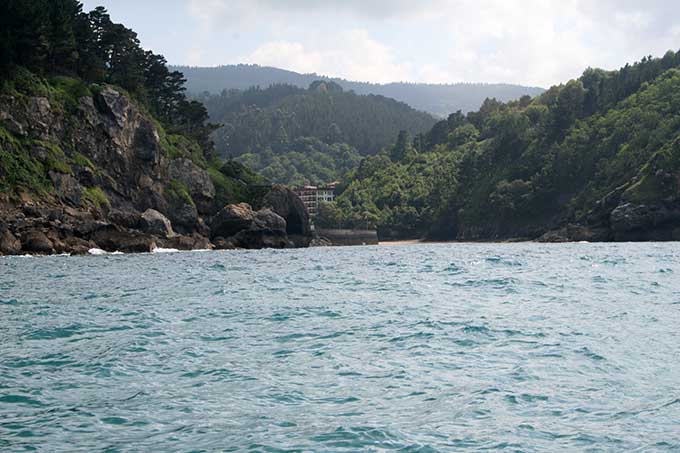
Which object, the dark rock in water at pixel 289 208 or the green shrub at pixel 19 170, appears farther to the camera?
the dark rock in water at pixel 289 208

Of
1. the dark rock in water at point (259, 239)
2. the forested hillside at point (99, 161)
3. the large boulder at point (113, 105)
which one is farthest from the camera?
the dark rock in water at point (259, 239)

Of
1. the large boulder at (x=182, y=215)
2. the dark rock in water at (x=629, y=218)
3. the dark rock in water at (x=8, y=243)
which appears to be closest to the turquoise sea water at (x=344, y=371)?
the dark rock in water at (x=8, y=243)

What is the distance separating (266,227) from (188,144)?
2572 centimetres

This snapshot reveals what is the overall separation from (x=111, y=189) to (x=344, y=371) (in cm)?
8603

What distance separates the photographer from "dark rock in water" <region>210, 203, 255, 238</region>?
343 ft

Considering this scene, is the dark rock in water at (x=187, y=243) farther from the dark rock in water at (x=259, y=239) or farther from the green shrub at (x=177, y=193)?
the green shrub at (x=177, y=193)

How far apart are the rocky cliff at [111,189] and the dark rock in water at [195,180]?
176 millimetres

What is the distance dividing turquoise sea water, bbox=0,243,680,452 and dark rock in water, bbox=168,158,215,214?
81254 mm

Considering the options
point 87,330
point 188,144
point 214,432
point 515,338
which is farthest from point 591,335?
point 188,144

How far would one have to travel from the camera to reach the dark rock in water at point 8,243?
6838 cm

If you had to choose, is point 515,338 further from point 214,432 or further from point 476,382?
point 214,432

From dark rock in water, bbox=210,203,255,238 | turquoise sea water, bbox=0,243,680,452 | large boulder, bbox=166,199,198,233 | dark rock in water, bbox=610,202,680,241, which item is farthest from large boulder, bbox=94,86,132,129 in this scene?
dark rock in water, bbox=610,202,680,241

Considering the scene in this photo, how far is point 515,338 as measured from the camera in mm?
19969

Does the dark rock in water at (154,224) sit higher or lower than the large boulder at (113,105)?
lower
